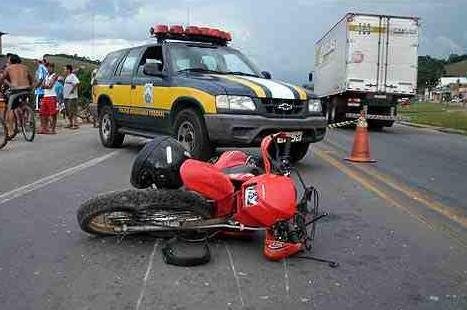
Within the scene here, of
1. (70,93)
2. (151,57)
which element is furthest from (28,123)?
(70,93)

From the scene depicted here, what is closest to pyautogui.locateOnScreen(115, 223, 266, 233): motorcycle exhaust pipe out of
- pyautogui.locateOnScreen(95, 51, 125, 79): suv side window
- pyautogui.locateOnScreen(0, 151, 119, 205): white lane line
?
pyautogui.locateOnScreen(0, 151, 119, 205): white lane line

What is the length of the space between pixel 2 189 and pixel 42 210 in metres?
1.51

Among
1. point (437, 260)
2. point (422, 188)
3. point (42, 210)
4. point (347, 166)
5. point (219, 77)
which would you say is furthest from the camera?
point (347, 166)

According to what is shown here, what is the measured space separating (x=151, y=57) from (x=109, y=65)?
6.41 ft

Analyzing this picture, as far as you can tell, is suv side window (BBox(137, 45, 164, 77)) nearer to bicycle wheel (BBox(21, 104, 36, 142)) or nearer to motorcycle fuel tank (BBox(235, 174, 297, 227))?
bicycle wheel (BBox(21, 104, 36, 142))

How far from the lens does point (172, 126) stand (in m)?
10.4

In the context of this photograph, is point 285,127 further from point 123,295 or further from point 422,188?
point 123,295

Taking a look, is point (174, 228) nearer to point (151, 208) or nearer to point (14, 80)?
point (151, 208)

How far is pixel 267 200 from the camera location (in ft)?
16.0

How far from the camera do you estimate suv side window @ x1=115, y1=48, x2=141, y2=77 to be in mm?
12031

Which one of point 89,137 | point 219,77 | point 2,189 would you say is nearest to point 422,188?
point 219,77

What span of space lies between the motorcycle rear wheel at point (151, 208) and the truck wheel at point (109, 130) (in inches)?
292

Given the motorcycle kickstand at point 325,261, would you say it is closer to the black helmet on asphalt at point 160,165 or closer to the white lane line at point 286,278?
the white lane line at point 286,278

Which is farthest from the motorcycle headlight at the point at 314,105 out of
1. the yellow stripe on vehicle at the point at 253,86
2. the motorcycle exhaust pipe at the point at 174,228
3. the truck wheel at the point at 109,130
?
the motorcycle exhaust pipe at the point at 174,228
